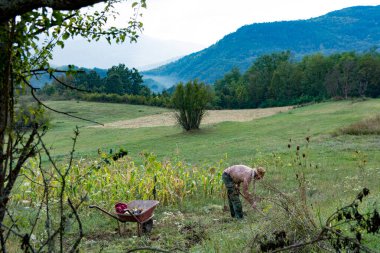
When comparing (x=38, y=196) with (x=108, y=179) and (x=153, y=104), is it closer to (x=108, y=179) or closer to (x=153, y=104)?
(x=108, y=179)

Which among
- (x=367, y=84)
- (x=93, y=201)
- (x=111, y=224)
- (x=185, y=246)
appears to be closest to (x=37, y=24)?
(x=185, y=246)

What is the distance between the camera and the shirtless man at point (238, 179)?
815cm

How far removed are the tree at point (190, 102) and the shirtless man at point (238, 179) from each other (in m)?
27.3

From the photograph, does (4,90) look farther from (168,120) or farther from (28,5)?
(168,120)

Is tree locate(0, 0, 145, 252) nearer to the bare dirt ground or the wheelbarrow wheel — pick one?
the wheelbarrow wheel

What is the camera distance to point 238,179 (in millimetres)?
8641

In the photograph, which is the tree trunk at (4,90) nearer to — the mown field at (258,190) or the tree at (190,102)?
the mown field at (258,190)

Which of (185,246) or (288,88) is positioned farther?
(288,88)

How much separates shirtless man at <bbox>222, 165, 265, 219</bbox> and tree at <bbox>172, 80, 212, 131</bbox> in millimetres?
27270

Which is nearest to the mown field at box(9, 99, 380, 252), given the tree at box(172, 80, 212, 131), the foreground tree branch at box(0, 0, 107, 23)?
the foreground tree branch at box(0, 0, 107, 23)

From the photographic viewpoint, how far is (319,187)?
430 inches

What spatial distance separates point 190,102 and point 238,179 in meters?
27.7

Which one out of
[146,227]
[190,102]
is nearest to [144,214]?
[146,227]

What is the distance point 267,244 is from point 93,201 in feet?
26.5
